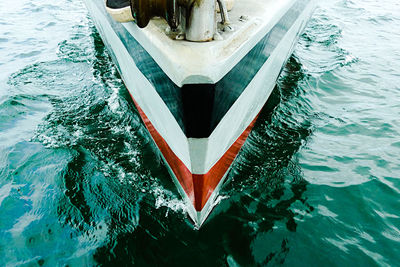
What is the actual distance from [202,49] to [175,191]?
5.76 ft

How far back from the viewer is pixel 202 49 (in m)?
1.54

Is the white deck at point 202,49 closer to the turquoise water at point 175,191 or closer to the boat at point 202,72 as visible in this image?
the boat at point 202,72

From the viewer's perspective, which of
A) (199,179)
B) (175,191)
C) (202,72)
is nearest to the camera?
(202,72)

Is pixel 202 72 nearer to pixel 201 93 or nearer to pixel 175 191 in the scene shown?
pixel 201 93

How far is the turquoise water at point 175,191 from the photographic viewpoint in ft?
7.63

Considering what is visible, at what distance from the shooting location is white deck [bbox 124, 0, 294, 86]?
1.48 m

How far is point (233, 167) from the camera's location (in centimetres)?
309

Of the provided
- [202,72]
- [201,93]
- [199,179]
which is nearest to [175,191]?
[199,179]

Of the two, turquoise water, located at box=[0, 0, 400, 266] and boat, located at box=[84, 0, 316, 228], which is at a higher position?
boat, located at box=[84, 0, 316, 228]

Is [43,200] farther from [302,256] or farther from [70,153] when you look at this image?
[302,256]

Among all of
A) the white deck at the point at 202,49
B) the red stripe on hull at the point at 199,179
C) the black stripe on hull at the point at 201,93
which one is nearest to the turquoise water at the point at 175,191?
the red stripe on hull at the point at 199,179

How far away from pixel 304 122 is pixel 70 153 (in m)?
3.30

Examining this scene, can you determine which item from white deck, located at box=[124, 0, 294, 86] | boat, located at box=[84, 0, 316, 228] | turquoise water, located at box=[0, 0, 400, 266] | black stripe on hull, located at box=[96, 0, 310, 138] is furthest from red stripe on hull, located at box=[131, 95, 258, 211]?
white deck, located at box=[124, 0, 294, 86]

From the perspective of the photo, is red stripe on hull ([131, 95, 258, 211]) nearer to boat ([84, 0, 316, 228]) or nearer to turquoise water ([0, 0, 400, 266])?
boat ([84, 0, 316, 228])
